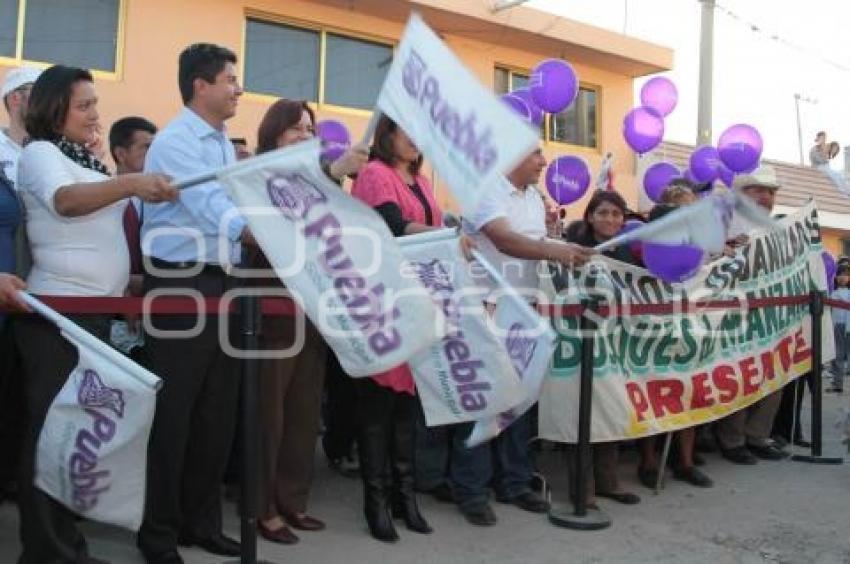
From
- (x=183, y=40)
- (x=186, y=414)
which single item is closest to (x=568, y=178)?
(x=183, y=40)

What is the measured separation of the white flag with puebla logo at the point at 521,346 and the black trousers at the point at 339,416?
4.97 feet

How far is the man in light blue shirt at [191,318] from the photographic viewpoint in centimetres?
316

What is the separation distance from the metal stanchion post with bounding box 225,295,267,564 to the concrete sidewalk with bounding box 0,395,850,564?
0.33 metres

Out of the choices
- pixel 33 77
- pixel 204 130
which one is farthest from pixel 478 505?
pixel 33 77

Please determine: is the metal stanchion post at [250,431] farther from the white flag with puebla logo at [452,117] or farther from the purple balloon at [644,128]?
the purple balloon at [644,128]

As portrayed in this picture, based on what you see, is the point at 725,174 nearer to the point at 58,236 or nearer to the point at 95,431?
the point at 58,236

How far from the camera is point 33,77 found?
399 centimetres

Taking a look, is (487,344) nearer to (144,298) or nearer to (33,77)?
(144,298)

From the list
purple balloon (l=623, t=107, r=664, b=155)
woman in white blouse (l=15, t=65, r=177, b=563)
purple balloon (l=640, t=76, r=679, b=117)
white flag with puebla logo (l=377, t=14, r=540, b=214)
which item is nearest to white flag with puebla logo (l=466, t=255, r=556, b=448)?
white flag with puebla logo (l=377, t=14, r=540, b=214)

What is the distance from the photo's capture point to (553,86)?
23.2ft

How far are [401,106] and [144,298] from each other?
1231mm

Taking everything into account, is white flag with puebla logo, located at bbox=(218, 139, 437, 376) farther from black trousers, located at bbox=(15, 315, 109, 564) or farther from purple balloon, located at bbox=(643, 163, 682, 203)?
purple balloon, located at bbox=(643, 163, 682, 203)

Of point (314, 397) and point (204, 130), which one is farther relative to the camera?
point (314, 397)

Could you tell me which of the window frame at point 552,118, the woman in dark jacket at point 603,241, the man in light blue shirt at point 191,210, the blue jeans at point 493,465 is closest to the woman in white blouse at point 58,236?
the man in light blue shirt at point 191,210
